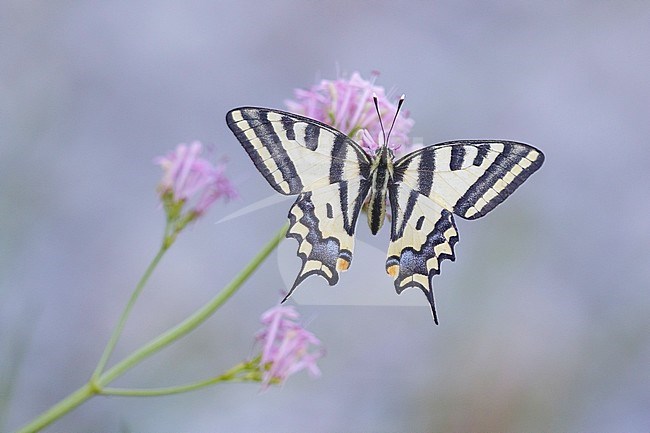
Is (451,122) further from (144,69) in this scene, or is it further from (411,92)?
(144,69)

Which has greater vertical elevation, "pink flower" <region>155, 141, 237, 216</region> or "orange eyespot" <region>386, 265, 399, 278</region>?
"pink flower" <region>155, 141, 237, 216</region>

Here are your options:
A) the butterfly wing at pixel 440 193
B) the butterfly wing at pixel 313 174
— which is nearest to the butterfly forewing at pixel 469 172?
the butterfly wing at pixel 440 193

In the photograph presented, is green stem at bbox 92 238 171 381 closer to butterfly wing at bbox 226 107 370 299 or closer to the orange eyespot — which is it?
butterfly wing at bbox 226 107 370 299

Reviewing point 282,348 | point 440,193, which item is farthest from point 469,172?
point 282,348

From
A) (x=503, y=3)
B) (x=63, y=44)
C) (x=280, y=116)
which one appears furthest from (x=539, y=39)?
(x=280, y=116)

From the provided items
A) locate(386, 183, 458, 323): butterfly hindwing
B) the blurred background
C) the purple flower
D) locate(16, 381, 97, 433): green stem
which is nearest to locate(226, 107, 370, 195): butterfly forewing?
locate(386, 183, 458, 323): butterfly hindwing

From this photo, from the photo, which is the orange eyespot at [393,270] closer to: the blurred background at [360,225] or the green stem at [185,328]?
the green stem at [185,328]

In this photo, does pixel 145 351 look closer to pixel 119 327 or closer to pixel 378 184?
pixel 119 327
